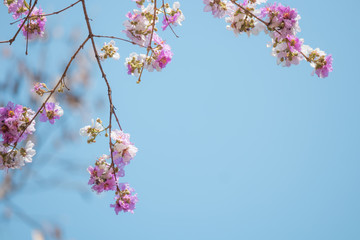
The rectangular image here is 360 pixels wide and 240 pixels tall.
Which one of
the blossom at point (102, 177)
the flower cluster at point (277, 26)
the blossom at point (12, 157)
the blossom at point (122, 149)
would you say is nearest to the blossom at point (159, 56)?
the flower cluster at point (277, 26)

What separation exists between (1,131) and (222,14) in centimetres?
173

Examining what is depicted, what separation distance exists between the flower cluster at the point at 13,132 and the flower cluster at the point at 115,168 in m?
0.40

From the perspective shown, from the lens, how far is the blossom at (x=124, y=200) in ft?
6.60

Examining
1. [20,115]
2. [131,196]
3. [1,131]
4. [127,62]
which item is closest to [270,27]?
[127,62]

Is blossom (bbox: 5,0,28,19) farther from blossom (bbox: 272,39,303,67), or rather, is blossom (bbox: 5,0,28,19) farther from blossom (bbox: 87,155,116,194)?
blossom (bbox: 272,39,303,67)

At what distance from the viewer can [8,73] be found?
503 centimetres

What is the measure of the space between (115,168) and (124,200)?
0.93 ft

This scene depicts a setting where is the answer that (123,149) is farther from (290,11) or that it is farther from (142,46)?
(290,11)

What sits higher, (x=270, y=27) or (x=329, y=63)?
(x=270, y=27)

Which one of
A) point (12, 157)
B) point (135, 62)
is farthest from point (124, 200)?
point (135, 62)

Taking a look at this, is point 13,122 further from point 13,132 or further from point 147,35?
point 147,35

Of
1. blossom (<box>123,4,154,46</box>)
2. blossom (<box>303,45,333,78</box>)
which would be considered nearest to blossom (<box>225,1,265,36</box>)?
blossom (<box>303,45,333,78</box>)

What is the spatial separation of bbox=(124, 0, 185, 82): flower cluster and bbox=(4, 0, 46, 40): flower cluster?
690 mm

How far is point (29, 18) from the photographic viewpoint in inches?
85.3
